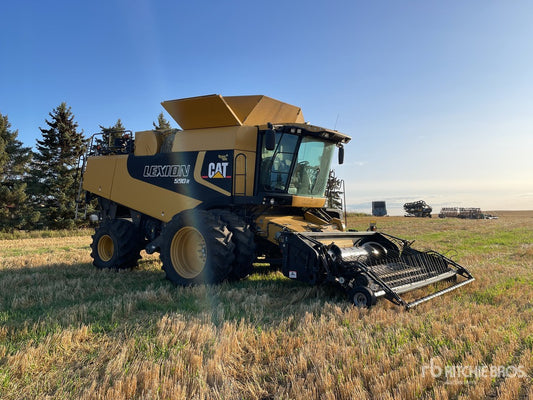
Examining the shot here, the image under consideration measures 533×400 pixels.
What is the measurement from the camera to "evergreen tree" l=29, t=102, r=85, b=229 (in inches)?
905

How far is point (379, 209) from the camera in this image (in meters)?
52.7

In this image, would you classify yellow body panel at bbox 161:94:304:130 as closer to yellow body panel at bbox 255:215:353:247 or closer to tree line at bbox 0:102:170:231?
yellow body panel at bbox 255:215:353:247

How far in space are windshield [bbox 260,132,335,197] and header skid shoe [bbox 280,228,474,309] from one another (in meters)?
1.30

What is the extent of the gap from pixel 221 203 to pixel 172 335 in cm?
329

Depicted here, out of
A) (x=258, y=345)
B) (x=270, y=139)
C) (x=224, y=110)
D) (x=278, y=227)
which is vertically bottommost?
(x=258, y=345)

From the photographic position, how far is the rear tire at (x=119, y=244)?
758 cm

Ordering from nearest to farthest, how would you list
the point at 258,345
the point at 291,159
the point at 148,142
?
the point at 258,345, the point at 291,159, the point at 148,142

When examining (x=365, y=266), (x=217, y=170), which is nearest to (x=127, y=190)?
(x=217, y=170)

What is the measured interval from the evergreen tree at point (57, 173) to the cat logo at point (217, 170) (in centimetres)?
Answer: 2017

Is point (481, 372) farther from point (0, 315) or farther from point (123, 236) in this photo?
point (123, 236)

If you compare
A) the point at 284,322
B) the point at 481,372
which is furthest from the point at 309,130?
the point at 481,372

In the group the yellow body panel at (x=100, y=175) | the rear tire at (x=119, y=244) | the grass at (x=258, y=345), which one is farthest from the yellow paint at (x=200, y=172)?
the yellow body panel at (x=100, y=175)

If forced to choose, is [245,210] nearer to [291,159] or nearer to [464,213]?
[291,159]

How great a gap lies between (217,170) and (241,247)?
1600 millimetres
